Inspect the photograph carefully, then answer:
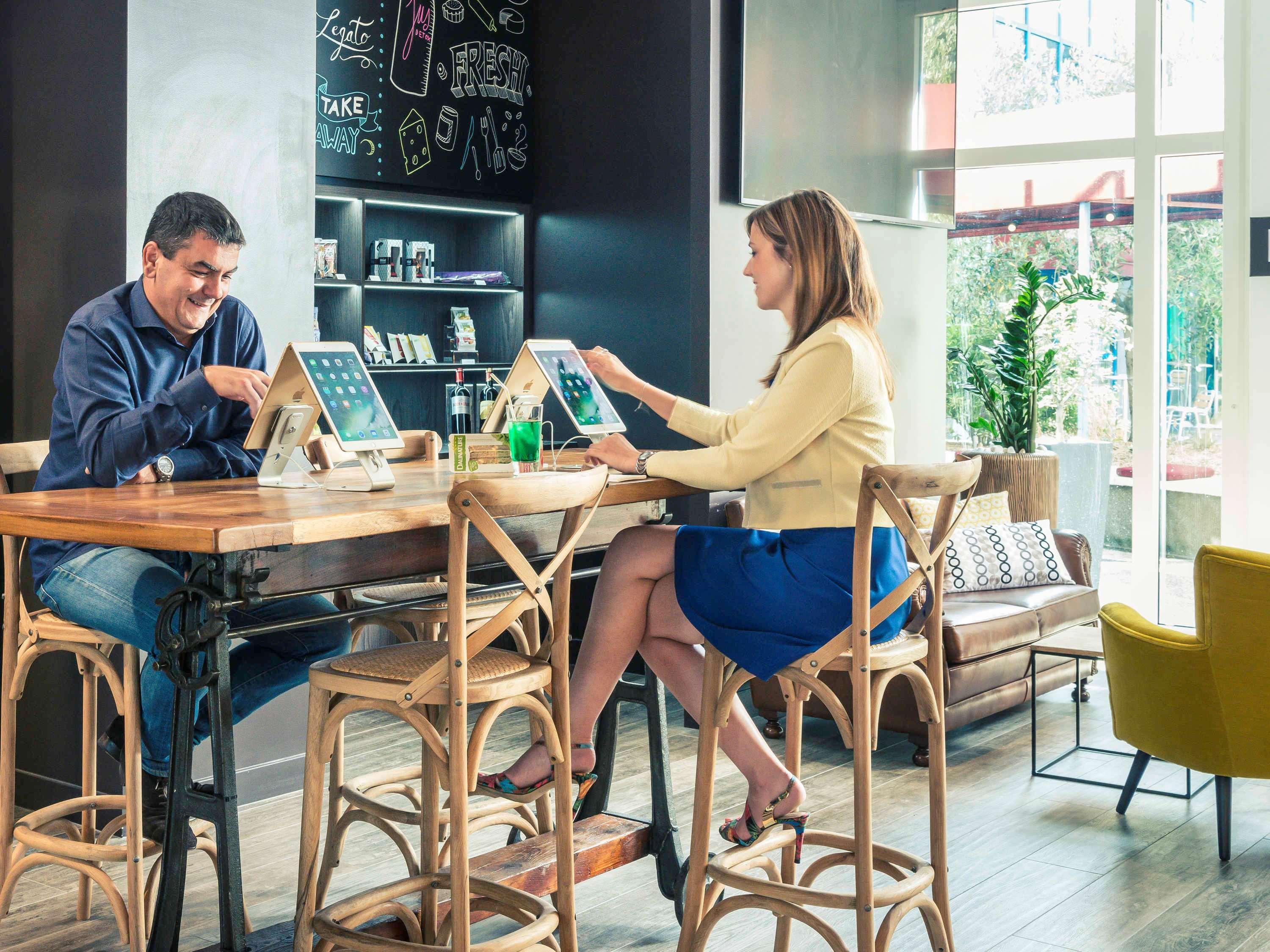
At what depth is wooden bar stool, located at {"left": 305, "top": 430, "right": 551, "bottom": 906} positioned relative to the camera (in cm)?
277

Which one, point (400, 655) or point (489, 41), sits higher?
point (489, 41)

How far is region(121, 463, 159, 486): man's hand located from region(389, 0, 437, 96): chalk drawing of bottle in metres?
2.85

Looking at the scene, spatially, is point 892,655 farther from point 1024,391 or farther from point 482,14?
point 1024,391

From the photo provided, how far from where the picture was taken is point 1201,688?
347cm

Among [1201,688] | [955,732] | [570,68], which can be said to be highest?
[570,68]

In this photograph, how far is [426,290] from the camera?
549 cm

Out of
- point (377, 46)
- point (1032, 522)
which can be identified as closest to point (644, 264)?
point (377, 46)

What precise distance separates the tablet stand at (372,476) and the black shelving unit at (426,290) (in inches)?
106

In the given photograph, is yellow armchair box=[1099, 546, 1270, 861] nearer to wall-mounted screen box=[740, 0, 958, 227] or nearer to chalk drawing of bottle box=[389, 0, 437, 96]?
wall-mounted screen box=[740, 0, 958, 227]

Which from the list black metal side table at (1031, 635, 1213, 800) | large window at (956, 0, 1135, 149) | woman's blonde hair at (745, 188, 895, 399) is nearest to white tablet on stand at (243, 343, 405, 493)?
woman's blonde hair at (745, 188, 895, 399)

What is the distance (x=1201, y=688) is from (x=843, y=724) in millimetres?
1505

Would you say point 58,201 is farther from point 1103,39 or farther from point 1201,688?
point 1103,39

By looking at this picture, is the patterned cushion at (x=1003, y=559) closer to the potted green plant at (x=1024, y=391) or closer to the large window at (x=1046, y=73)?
the potted green plant at (x=1024, y=391)

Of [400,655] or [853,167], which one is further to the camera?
[853,167]
